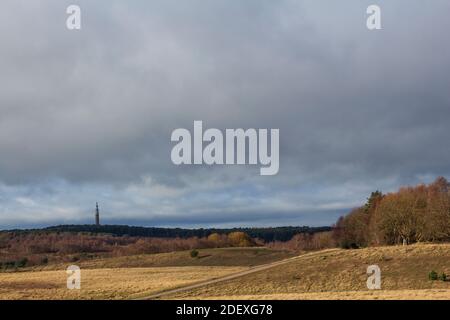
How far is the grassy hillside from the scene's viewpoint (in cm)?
3997

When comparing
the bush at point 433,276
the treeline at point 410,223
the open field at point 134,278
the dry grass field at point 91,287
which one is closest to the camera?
the bush at point 433,276

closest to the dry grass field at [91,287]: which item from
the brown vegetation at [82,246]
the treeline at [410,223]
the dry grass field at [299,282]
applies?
the dry grass field at [299,282]

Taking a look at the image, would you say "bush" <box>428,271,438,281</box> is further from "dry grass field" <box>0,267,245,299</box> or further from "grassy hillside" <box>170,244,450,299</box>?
"dry grass field" <box>0,267,245,299</box>

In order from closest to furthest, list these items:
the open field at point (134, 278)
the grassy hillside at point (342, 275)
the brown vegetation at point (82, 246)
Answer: the grassy hillside at point (342, 275) < the open field at point (134, 278) < the brown vegetation at point (82, 246)

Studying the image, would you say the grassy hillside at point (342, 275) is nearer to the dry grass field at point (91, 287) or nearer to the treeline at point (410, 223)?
the dry grass field at point (91, 287)

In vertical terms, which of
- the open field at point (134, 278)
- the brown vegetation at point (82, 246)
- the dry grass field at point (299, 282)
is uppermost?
the dry grass field at point (299, 282)

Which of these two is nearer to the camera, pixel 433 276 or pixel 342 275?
pixel 433 276

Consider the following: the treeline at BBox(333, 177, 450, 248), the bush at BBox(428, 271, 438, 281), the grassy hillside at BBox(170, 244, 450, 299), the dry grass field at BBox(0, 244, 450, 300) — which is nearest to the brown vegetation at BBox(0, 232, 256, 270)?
the dry grass field at BBox(0, 244, 450, 300)

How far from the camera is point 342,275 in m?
45.5

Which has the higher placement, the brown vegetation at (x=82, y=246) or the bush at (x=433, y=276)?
the bush at (x=433, y=276)

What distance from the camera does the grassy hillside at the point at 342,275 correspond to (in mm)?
39969

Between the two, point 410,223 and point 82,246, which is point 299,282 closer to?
point 410,223

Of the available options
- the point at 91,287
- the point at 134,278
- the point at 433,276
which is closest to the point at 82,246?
the point at 134,278

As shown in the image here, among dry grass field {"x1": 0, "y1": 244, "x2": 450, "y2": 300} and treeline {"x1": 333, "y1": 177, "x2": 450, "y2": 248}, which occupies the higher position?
treeline {"x1": 333, "y1": 177, "x2": 450, "y2": 248}
